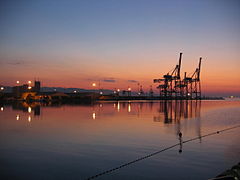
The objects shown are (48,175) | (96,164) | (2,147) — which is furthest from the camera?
(2,147)

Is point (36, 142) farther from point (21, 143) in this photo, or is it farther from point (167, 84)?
point (167, 84)

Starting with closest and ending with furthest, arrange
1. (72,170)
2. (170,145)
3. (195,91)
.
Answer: (72,170)
(170,145)
(195,91)

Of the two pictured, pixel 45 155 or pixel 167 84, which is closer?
pixel 45 155

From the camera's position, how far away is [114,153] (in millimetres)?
11812

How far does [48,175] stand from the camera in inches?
332

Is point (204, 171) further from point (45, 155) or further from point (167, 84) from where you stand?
point (167, 84)

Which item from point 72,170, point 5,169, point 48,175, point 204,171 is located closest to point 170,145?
point 204,171

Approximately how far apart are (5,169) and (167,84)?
156136mm

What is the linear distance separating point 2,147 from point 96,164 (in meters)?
6.23

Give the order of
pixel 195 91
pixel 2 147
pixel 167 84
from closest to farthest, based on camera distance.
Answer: pixel 2 147
pixel 167 84
pixel 195 91

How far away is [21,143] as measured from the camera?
14008mm

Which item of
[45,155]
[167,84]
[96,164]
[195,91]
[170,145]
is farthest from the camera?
[195,91]

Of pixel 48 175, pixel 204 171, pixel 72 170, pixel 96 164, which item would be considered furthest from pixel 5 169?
pixel 204 171

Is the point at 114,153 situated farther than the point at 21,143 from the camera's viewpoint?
No
